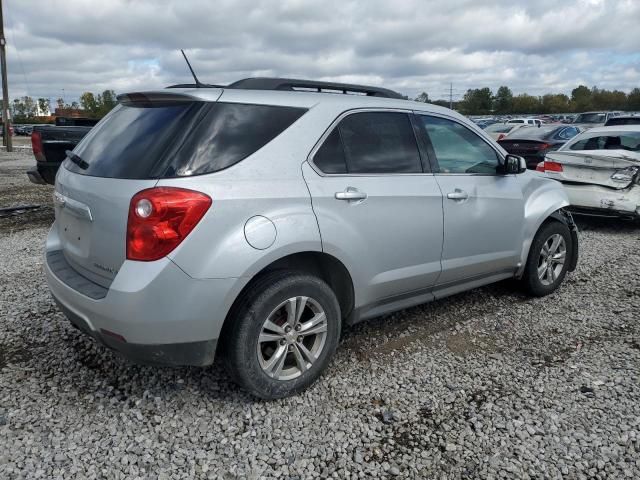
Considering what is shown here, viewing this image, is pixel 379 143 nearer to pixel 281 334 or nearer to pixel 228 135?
pixel 228 135

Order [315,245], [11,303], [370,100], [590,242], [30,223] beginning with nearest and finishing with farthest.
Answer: [315,245], [370,100], [11,303], [590,242], [30,223]

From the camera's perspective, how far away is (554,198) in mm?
4781

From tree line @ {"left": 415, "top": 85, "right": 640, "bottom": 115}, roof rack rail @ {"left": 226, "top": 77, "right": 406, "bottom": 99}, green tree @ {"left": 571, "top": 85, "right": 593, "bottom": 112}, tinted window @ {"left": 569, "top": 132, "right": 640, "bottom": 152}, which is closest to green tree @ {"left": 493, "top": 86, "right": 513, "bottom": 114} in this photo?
tree line @ {"left": 415, "top": 85, "right": 640, "bottom": 115}

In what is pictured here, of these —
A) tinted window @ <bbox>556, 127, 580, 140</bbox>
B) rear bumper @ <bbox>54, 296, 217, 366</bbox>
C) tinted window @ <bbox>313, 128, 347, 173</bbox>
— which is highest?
tinted window @ <bbox>313, 128, 347, 173</bbox>

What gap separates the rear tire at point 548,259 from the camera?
15.3ft

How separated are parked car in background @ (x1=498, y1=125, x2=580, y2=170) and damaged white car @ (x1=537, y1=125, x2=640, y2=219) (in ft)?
10.9

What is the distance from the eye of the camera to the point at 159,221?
255 centimetres

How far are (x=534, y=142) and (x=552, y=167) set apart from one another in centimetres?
438

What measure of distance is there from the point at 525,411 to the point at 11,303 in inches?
162

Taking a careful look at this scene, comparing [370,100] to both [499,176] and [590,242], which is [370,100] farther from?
[590,242]

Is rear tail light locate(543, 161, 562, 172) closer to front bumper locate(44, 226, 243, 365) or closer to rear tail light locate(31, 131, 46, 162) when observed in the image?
front bumper locate(44, 226, 243, 365)

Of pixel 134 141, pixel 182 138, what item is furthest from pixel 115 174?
pixel 182 138

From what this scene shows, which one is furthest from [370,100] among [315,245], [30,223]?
[30,223]

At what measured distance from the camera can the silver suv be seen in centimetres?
261
